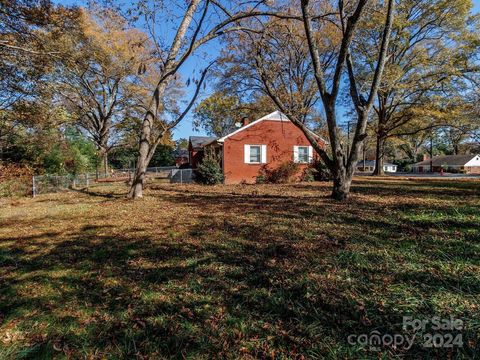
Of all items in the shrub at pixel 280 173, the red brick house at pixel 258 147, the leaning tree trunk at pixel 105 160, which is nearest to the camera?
the red brick house at pixel 258 147

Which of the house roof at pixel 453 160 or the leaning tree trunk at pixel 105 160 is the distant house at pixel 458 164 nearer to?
the house roof at pixel 453 160

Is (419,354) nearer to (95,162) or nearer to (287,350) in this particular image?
(287,350)

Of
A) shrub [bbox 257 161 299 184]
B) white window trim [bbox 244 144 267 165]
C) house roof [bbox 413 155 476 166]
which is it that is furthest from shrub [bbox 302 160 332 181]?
house roof [bbox 413 155 476 166]

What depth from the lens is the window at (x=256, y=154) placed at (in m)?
15.9

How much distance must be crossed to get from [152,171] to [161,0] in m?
25.1

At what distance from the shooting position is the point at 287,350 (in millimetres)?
1764

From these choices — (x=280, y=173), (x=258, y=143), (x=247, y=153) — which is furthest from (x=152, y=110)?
(x=280, y=173)

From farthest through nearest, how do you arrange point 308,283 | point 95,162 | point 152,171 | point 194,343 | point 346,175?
point 152,171 → point 95,162 → point 346,175 → point 308,283 → point 194,343

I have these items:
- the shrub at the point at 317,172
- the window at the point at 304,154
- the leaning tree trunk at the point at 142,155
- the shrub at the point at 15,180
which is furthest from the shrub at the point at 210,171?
the shrub at the point at 15,180

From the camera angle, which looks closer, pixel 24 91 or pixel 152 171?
pixel 24 91

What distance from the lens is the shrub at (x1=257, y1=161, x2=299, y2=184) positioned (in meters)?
15.9

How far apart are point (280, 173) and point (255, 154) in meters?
2.04

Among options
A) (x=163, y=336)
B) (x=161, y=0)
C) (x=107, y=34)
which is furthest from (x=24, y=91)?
(x=107, y=34)

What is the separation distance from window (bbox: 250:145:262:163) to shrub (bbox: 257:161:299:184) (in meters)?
0.75
